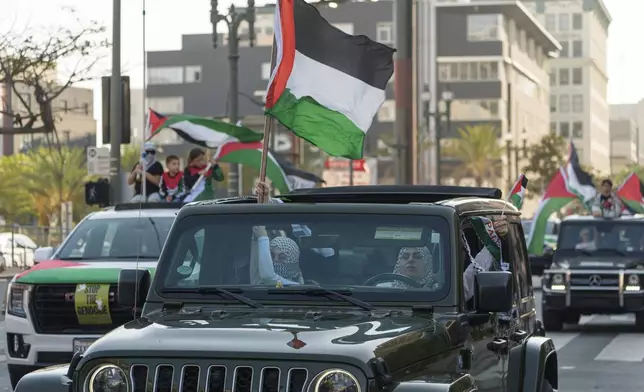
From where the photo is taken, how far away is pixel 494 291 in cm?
706

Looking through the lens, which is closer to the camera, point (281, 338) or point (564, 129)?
point (281, 338)

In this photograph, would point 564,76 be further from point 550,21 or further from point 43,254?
point 43,254

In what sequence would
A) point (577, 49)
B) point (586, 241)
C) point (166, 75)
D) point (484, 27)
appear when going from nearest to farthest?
1. point (586, 241)
2. point (484, 27)
3. point (166, 75)
4. point (577, 49)

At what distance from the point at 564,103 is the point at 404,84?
155482 mm

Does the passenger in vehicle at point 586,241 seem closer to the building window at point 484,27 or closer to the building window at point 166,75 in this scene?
the building window at point 484,27

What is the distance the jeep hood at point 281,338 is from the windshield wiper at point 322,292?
0.37 ft

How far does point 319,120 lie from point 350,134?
25cm

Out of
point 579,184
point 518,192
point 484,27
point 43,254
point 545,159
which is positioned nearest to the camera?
point 518,192

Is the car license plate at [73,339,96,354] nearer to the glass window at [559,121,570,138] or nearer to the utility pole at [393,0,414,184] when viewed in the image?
the utility pole at [393,0,414,184]

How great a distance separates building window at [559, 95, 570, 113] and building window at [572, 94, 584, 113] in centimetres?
70

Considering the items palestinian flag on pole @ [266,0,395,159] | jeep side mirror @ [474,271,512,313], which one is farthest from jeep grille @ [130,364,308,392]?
palestinian flag on pole @ [266,0,395,159]

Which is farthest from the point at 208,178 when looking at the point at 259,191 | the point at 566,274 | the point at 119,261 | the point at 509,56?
the point at 509,56

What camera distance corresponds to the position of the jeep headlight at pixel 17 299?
1391 cm

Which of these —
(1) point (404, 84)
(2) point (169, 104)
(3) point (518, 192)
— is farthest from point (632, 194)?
(2) point (169, 104)
